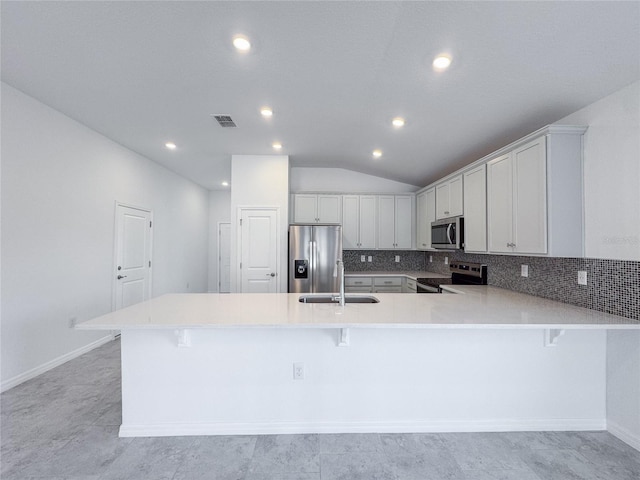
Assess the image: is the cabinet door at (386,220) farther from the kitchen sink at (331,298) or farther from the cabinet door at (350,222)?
the kitchen sink at (331,298)

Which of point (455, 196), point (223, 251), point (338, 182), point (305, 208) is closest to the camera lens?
point (455, 196)

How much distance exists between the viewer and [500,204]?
9.39 feet

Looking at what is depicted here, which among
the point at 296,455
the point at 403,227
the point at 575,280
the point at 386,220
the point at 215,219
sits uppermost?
the point at 215,219

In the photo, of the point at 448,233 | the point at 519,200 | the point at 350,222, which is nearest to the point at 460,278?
the point at 448,233

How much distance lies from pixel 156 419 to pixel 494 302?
273cm

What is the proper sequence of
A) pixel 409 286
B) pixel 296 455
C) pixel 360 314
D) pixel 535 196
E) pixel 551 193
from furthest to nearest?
pixel 409 286, pixel 535 196, pixel 551 193, pixel 360 314, pixel 296 455

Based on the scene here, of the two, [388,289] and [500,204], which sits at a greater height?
[500,204]

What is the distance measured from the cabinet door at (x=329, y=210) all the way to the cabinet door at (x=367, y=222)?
15.3 inches

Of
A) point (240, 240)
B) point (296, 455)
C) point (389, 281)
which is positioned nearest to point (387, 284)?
point (389, 281)

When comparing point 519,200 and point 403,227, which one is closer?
point 519,200

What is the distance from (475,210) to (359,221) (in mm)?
2098

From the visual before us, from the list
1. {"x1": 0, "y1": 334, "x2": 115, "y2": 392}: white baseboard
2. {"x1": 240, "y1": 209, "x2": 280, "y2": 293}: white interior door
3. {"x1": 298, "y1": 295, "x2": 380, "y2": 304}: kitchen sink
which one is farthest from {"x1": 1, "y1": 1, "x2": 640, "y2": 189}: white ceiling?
{"x1": 0, "y1": 334, "x2": 115, "y2": 392}: white baseboard

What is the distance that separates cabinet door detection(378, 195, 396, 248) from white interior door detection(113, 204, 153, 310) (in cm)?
386

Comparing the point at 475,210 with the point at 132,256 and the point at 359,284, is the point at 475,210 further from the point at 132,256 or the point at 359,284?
the point at 132,256
